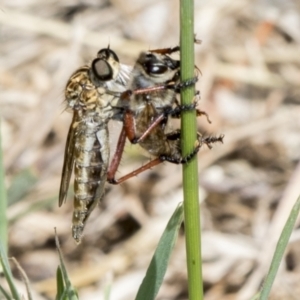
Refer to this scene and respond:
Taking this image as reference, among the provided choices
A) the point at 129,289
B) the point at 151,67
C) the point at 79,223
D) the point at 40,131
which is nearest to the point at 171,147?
the point at 151,67

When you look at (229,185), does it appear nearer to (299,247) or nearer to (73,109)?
(299,247)

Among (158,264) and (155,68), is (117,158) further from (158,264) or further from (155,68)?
(158,264)

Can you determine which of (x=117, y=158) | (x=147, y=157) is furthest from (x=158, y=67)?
(x=147, y=157)

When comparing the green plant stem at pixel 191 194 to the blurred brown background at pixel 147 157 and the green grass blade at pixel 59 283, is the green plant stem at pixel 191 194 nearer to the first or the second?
the green grass blade at pixel 59 283

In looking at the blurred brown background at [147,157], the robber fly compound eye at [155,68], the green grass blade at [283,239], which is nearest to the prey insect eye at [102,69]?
the robber fly compound eye at [155,68]

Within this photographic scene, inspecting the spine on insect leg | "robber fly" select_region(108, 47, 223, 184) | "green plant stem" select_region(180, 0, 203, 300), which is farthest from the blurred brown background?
"green plant stem" select_region(180, 0, 203, 300)

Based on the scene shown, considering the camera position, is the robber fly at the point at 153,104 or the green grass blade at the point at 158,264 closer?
the green grass blade at the point at 158,264

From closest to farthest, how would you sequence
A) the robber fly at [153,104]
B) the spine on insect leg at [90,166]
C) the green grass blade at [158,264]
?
the green grass blade at [158,264]
the robber fly at [153,104]
the spine on insect leg at [90,166]
